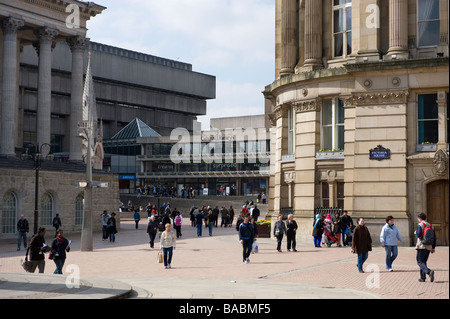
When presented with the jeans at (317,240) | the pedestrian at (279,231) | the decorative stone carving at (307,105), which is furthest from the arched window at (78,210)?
the pedestrian at (279,231)

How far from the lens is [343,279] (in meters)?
19.8

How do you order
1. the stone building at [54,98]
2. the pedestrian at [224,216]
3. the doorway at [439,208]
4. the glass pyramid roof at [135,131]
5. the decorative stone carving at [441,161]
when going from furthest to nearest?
1. the glass pyramid roof at [135,131]
2. the pedestrian at [224,216]
3. the stone building at [54,98]
4. the doorway at [439,208]
5. the decorative stone carving at [441,161]

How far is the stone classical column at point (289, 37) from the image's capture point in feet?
120

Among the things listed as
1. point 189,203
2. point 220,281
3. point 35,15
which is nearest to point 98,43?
point 189,203

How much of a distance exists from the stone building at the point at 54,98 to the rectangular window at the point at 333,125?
1955cm

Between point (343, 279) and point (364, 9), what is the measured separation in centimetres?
1570

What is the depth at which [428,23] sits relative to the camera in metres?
31.3

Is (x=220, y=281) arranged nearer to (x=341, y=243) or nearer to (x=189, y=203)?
(x=341, y=243)

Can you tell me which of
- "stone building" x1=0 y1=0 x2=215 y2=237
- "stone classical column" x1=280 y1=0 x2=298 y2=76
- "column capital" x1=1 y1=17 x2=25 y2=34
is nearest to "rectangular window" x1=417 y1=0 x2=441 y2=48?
"stone classical column" x1=280 y1=0 x2=298 y2=76

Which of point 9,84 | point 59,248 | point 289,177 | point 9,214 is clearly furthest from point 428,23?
point 9,84

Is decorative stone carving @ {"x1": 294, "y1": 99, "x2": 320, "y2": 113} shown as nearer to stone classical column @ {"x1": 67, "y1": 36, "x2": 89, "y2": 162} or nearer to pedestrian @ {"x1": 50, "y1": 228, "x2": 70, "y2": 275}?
pedestrian @ {"x1": 50, "y1": 228, "x2": 70, "y2": 275}

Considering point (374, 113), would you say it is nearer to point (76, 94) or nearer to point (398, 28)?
point (398, 28)

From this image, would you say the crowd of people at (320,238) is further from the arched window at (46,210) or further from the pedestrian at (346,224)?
the arched window at (46,210)

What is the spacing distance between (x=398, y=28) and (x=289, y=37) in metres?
7.07
